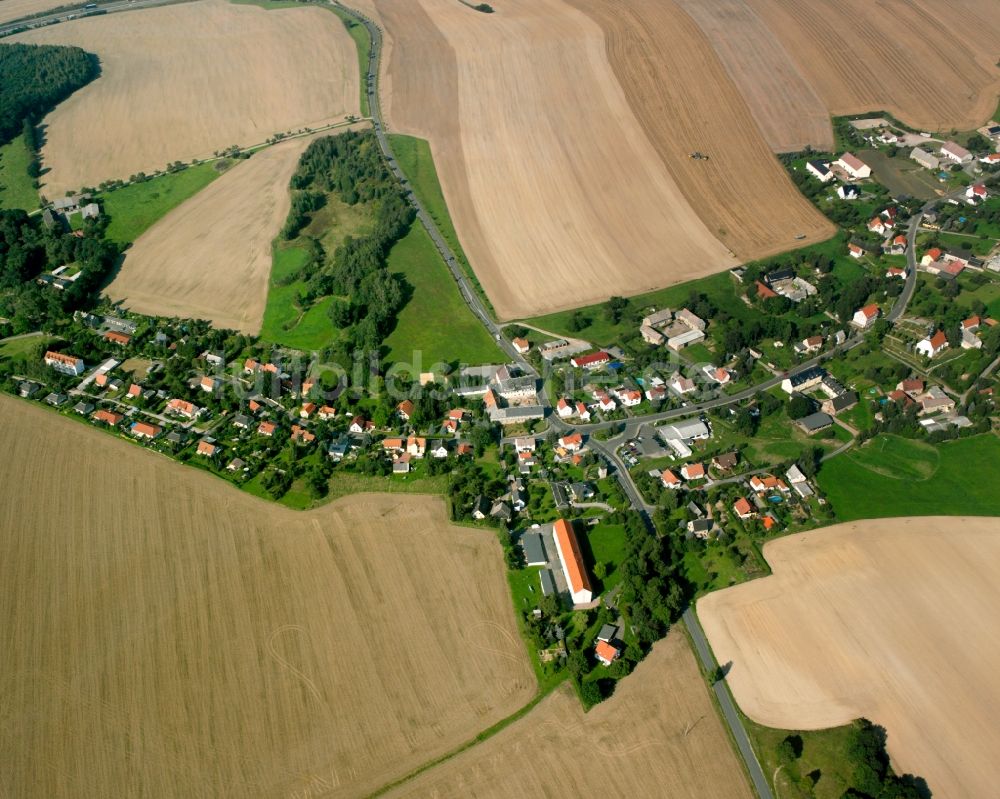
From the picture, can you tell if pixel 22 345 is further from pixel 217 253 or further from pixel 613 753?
pixel 613 753

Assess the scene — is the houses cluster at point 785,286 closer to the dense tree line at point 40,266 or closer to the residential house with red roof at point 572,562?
the residential house with red roof at point 572,562

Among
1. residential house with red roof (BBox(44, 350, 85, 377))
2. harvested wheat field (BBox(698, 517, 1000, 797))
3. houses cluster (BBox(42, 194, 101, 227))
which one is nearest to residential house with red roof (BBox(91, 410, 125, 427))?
residential house with red roof (BBox(44, 350, 85, 377))

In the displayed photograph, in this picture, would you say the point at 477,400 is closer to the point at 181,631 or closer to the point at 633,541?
the point at 633,541

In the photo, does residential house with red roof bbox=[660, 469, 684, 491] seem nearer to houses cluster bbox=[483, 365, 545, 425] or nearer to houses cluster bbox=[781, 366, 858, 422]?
houses cluster bbox=[483, 365, 545, 425]

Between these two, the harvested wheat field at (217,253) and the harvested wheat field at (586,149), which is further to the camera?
the harvested wheat field at (586,149)

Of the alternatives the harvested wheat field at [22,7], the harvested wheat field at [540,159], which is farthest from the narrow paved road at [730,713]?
the harvested wheat field at [22,7]

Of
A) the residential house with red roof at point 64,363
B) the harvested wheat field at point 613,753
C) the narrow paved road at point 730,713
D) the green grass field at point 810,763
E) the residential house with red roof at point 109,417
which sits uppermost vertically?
the green grass field at point 810,763
